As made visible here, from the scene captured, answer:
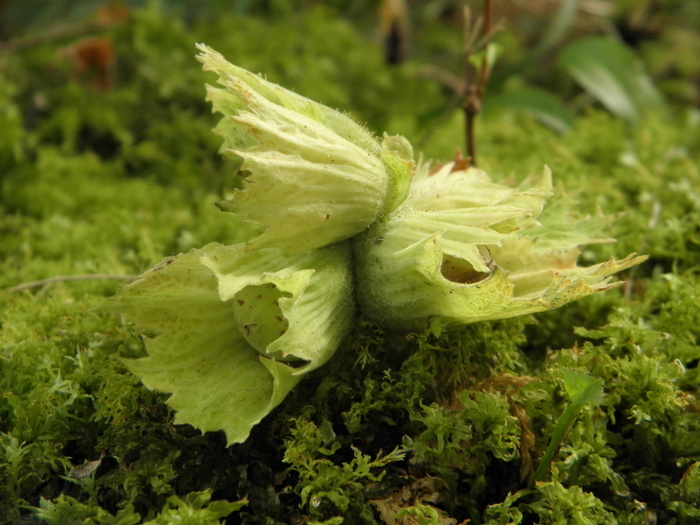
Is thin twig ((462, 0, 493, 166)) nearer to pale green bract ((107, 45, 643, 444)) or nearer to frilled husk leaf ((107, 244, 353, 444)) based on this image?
pale green bract ((107, 45, 643, 444))

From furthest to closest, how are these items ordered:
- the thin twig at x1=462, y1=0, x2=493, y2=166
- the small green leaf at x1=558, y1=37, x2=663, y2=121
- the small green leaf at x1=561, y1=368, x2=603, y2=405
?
the small green leaf at x1=558, y1=37, x2=663, y2=121 → the thin twig at x1=462, y1=0, x2=493, y2=166 → the small green leaf at x1=561, y1=368, x2=603, y2=405

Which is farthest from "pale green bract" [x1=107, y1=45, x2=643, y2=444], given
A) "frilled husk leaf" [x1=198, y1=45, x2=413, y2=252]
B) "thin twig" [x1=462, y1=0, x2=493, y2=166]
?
"thin twig" [x1=462, y1=0, x2=493, y2=166]

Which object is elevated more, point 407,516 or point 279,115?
point 279,115

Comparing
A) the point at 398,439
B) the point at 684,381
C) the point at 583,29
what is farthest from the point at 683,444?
the point at 583,29

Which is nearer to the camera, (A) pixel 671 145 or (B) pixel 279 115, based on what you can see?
(B) pixel 279 115

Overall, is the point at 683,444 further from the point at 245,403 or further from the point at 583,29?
the point at 583,29

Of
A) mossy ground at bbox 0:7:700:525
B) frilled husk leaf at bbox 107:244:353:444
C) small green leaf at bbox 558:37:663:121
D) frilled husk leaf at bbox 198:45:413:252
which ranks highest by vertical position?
frilled husk leaf at bbox 198:45:413:252

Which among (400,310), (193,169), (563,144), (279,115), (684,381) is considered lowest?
(193,169)
